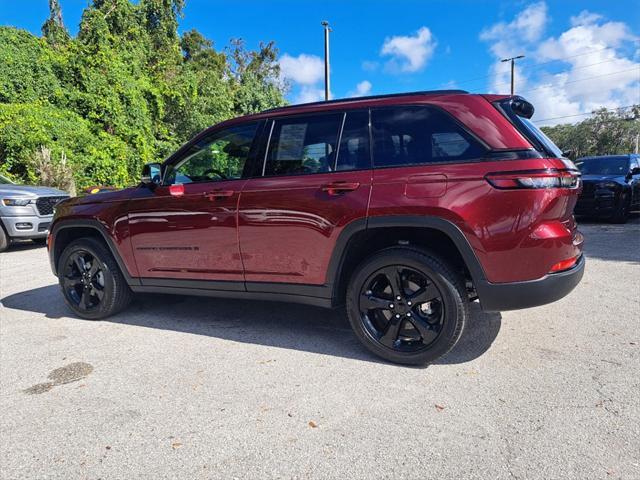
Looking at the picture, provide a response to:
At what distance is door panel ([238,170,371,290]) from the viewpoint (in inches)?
120

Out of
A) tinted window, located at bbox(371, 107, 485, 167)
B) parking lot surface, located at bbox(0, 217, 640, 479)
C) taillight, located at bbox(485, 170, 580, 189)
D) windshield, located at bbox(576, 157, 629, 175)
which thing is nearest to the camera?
parking lot surface, located at bbox(0, 217, 640, 479)

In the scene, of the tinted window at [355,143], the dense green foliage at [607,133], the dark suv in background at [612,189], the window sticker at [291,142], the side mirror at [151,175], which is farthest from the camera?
the dense green foliage at [607,133]

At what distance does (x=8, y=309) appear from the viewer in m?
4.81

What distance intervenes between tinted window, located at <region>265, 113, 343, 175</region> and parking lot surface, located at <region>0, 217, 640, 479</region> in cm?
141

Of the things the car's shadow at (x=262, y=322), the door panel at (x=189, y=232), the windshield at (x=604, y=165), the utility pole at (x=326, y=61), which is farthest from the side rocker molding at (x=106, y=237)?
the utility pole at (x=326, y=61)

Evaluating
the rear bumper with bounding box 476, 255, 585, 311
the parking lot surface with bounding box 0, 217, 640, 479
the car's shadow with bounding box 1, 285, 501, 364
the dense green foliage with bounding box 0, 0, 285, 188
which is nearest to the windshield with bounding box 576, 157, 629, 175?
the parking lot surface with bounding box 0, 217, 640, 479

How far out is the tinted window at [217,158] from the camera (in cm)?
360

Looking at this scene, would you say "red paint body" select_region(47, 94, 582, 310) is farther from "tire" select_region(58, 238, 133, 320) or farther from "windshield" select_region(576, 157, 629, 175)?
"windshield" select_region(576, 157, 629, 175)

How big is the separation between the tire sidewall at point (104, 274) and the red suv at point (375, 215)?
298 millimetres

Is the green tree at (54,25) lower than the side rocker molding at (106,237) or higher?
higher

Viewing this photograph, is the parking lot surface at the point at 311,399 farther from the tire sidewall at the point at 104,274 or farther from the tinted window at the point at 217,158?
the tinted window at the point at 217,158

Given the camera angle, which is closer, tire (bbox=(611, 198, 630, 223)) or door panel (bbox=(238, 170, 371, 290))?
door panel (bbox=(238, 170, 371, 290))

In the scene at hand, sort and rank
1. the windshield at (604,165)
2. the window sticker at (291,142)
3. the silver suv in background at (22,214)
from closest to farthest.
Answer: the window sticker at (291,142), the silver suv in background at (22,214), the windshield at (604,165)

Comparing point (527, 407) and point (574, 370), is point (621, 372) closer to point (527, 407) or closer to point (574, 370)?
point (574, 370)
